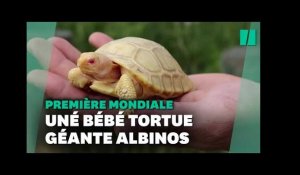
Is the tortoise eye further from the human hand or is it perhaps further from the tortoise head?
the human hand

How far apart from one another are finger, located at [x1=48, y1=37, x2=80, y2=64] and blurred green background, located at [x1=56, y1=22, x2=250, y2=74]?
6 cm

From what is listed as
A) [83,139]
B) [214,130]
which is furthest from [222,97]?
[83,139]

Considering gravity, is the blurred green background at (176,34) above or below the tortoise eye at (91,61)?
above

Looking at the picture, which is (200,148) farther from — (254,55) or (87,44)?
(87,44)

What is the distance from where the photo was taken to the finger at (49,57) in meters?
2.66

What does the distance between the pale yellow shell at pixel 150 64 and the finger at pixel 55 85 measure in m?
0.22

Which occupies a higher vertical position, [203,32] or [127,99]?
[203,32]

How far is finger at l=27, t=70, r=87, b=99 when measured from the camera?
8.44 ft

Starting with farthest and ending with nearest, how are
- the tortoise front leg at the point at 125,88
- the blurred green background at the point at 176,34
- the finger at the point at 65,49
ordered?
the blurred green background at the point at 176,34 → the finger at the point at 65,49 → the tortoise front leg at the point at 125,88

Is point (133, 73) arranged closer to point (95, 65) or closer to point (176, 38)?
point (95, 65)

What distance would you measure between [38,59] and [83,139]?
441 millimetres

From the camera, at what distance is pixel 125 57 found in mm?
2551

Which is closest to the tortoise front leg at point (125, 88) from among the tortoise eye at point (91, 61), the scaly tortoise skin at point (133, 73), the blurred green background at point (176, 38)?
the scaly tortoise skin at point (133, 73)

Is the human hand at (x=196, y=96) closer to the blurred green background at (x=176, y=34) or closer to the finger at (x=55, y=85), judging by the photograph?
the finger at (x=55, y=85)
